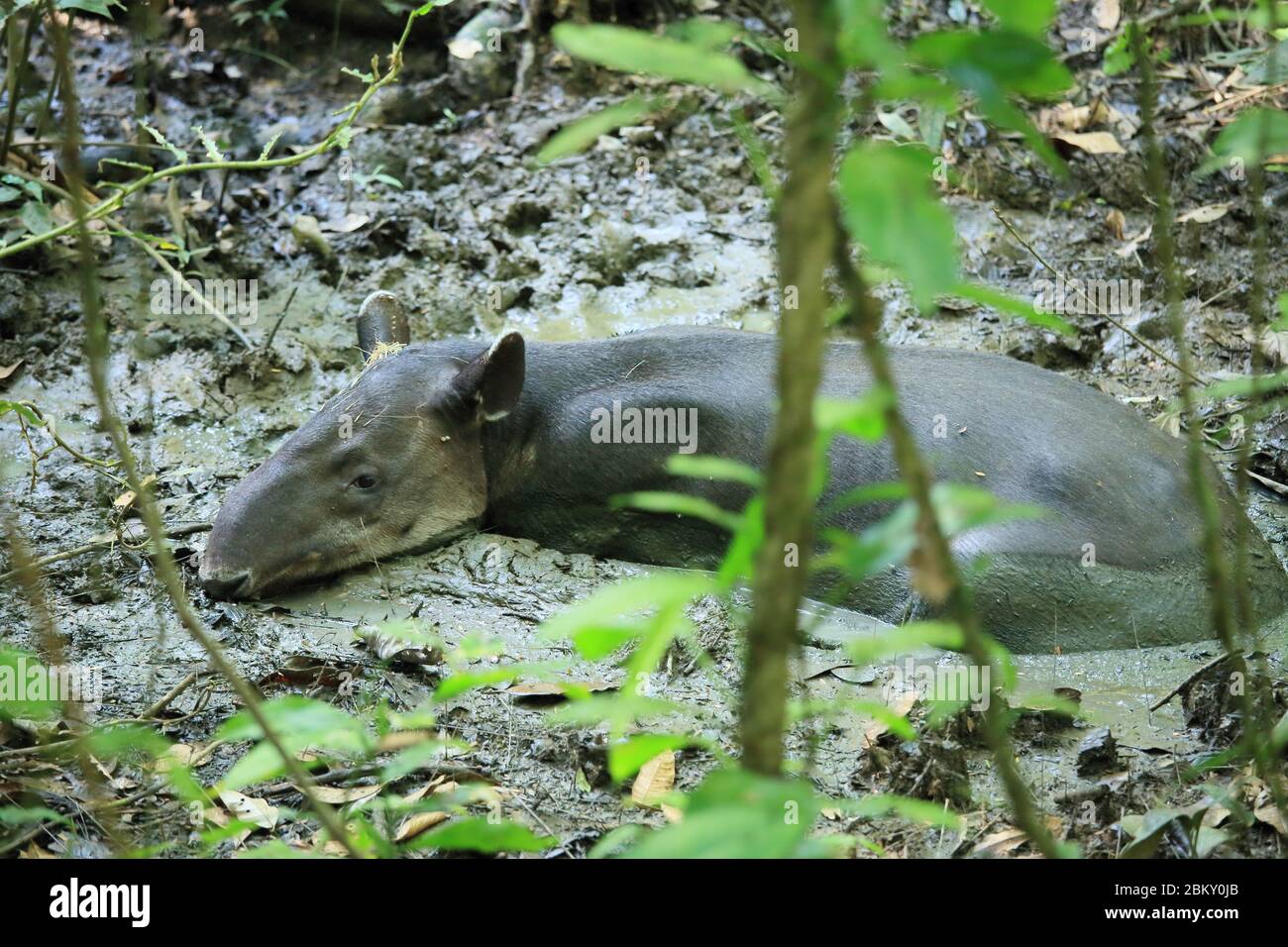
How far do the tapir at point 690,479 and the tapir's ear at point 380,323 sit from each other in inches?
A: 0.6

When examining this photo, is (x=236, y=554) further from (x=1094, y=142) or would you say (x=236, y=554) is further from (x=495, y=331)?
(x=1094, y=142)

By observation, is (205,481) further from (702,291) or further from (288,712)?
(288,712)

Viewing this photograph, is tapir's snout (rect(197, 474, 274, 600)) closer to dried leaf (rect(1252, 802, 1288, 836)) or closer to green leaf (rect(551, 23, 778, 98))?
dried leaf (rect(1252, 802, 1288, 836))

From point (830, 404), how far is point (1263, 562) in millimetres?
4041

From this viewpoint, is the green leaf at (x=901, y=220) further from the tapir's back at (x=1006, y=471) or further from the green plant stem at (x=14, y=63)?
the green plant stem at (x=14, y=63)

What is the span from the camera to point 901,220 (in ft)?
5.19

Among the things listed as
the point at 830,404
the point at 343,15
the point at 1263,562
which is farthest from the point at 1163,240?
the point at 343,15

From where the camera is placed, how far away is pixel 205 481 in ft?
20.0

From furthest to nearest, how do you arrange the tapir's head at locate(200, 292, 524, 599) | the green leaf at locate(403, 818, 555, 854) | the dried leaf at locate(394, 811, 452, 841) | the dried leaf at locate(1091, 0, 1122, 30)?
the dried leaf at locate(1091, 0, 1122, 30)
the tapir's head at locate(200, 292, 524, 599)
the dried leaf at locate(394, 811, 452, 841)
the green leaf at locate(403, 818, 555, 854)

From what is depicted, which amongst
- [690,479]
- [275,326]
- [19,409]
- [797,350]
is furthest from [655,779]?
[275,326]

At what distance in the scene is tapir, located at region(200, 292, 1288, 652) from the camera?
4.94 metres

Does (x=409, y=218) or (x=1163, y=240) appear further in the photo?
(x=409, y=218)
